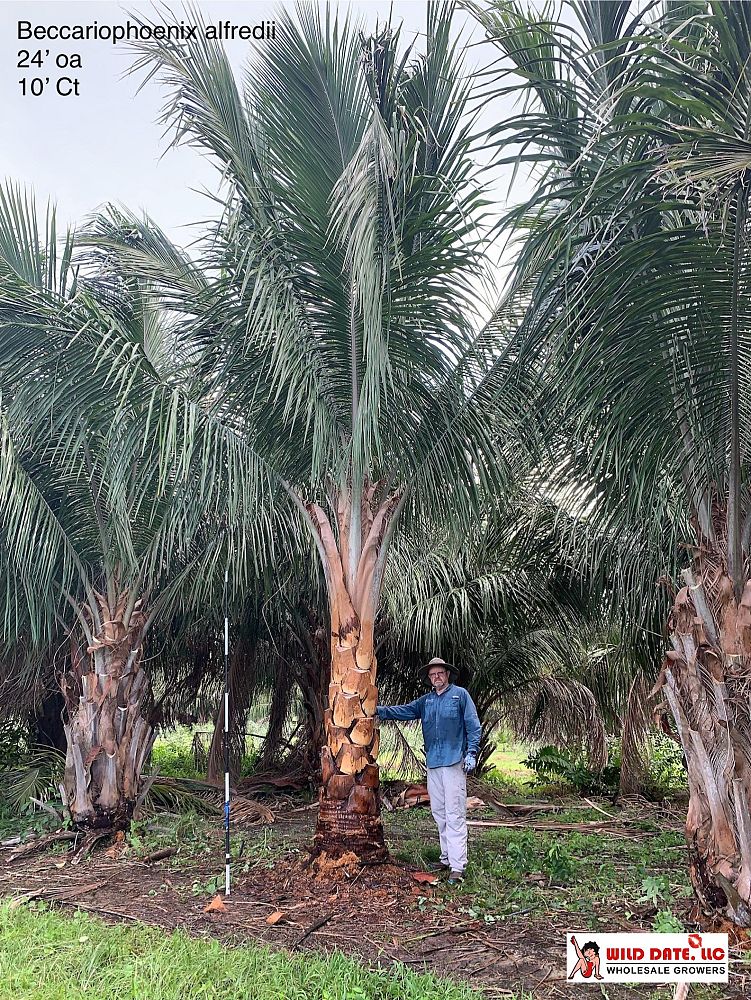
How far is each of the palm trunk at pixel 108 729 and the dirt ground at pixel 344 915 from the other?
0.81m

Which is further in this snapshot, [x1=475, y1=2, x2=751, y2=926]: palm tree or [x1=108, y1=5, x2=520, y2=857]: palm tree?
[x1=108, y1=5, x2=520, y2=857]: palm tree

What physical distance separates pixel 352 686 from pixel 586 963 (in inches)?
103

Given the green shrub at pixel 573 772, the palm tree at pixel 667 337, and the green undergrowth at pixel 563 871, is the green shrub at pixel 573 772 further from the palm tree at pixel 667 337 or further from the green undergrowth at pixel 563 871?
the palm tree at pixel 667 337

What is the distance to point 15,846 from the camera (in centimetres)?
802

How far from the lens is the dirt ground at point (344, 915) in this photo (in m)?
4.62

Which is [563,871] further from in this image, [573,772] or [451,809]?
[573,772]

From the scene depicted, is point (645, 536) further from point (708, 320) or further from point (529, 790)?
point (529, 790)

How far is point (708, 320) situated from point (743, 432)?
88cm

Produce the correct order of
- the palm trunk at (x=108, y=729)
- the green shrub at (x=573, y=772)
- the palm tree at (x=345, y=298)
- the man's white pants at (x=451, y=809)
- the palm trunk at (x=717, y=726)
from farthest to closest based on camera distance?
the green shrub at (x=573, y=772), the palm trunk at (x=108, y=729), the man's white pants at (x=451, y=809), the palm tree at (x=345, y=298), the palm trunk at (x=717, y=726)

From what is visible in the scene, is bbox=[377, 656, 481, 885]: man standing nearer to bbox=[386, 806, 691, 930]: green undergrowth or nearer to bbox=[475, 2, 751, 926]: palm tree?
bbox=[386, 806, 691, 930]: green undergrowth

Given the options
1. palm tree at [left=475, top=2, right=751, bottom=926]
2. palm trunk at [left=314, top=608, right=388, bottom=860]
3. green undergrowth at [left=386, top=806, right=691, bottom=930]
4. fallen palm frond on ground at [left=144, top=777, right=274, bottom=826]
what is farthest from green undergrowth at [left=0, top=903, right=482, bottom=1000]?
fallen palm frond on ground at [left=144, top=777, right=274, bottom=826]

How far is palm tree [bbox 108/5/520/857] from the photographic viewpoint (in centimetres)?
553

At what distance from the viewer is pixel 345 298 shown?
6059mm

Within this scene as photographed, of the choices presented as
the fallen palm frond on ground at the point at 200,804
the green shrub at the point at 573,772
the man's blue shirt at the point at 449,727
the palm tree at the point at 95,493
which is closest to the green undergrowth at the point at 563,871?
the man's blue shirt at the point at 449,727
